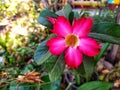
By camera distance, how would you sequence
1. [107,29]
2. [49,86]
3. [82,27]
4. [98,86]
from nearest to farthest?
1. [82,27]
2. [107,29]
3. [49,86]
4. [98,86]

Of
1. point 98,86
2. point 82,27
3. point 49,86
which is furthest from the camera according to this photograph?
point 98,86

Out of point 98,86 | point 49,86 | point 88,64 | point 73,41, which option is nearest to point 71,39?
point 73,41

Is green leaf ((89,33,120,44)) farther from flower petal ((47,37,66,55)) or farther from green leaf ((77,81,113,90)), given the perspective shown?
green leaf ((77,81,113,90))

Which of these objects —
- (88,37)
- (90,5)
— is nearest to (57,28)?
(88,37)

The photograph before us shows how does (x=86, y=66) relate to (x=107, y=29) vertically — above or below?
below

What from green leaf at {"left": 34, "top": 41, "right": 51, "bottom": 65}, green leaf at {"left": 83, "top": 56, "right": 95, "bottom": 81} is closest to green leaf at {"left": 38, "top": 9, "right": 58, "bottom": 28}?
green leaf at {"left": 34, "top": 41, "right": 51, "bottom": 65}

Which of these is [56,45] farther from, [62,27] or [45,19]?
[45,19]

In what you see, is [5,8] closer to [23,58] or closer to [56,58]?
[23,58]
